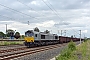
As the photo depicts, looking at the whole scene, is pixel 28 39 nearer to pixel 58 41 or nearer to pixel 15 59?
pixel 15 59

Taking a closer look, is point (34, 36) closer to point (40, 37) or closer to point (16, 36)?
point (40, 37)

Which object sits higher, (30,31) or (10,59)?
(30,31)

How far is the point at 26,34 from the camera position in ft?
130

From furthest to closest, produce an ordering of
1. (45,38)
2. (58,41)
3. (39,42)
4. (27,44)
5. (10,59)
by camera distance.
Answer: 1. (58,41)
2. (45,38)
3. (39,42)
4. (27,44)
5. (10,59)

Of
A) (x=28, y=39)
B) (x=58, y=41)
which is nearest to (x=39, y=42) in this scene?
(x=28, y=39)

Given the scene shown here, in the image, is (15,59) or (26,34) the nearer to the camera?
(15,59)

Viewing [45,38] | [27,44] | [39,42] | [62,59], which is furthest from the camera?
[45,38]

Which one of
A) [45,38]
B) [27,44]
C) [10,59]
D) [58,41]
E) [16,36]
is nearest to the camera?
[10,59]

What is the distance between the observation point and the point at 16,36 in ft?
317

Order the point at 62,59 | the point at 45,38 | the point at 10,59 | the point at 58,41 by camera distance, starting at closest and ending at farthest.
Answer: the point at 62,59 → the point at 10,59 → the point at 45,38 → the point at 58,41

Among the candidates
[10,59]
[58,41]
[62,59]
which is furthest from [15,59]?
[58,41]

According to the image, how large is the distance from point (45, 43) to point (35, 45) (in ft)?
24.6

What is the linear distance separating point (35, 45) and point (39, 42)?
1.67 metres

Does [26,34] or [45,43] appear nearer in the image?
[26,34]
